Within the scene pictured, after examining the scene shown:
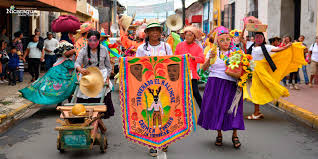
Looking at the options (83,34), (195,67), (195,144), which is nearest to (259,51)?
(195,67)

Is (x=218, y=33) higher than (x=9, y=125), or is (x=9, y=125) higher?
(x=218, y=33)

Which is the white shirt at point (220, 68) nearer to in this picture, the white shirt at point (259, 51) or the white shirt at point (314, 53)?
the white shirt at point (259, 51)

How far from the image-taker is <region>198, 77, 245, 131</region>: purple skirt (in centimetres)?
611

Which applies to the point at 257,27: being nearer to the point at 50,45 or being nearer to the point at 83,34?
the point at 83,34

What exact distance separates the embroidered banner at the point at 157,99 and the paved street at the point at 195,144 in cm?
43

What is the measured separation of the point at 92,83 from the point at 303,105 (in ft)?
19.5

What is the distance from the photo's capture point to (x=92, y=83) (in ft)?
20.5

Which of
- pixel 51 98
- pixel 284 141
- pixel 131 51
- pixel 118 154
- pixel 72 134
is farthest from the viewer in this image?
pixel 131 51

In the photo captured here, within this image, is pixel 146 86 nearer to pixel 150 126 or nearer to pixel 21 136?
pixel 150 126

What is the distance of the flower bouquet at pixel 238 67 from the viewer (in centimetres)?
600

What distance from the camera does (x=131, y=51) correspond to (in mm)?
13031

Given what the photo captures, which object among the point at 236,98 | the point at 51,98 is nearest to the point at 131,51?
the point at 51,98

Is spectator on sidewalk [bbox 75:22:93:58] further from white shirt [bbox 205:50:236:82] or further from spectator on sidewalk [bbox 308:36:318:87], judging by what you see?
spectator on sidewalk [bbox 308:36:318:87]

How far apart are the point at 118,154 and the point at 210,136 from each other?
1912mm
